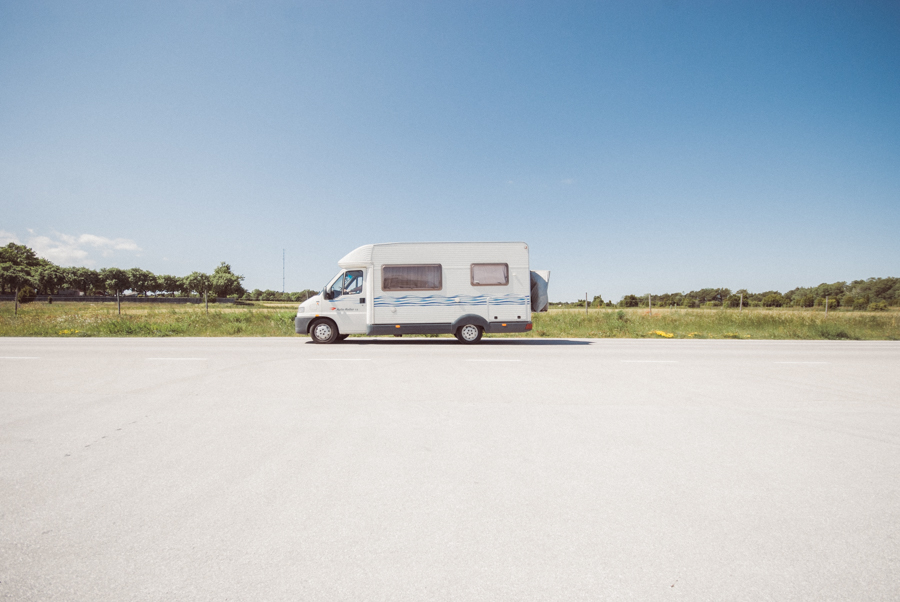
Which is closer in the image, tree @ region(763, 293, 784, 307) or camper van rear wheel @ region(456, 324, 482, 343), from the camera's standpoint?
camper van rear wheel @ region(456, 324, 482, 343)

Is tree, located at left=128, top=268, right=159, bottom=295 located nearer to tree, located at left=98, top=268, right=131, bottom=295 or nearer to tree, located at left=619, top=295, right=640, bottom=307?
tree, located at left=98, top=268, right=131, bottom=295

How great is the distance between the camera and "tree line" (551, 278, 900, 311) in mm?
40938

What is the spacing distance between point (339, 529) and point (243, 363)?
275 inches

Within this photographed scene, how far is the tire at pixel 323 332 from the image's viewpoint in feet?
43.3

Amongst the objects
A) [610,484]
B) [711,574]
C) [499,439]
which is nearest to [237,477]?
[499,439]

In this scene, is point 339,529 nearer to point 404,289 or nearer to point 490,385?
point 490,385

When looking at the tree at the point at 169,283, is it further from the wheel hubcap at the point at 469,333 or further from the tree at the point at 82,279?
the wheel hubcap at the point at 469,333

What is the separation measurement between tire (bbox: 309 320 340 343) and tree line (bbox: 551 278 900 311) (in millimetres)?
18707

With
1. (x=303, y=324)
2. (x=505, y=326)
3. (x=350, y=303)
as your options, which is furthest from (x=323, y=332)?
(x=505, y=326)

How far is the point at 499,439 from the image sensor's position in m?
4.04

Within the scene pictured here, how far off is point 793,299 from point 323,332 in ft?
197

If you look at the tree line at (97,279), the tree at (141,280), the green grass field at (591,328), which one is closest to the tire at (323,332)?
the green grass field at (591,328)

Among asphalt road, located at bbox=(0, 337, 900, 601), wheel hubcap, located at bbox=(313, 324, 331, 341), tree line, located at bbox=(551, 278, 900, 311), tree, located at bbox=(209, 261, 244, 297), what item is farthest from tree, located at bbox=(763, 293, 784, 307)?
tree, located at bbox=(209, 261, 244, 297)

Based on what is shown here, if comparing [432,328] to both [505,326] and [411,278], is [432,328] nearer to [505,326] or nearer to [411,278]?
→ [411,278]
